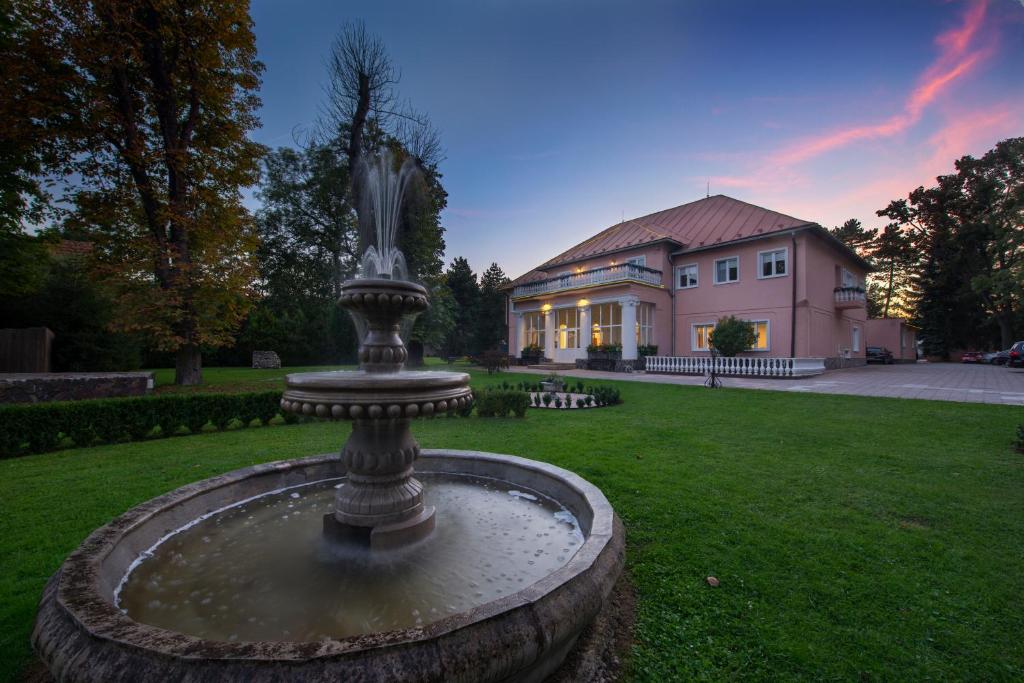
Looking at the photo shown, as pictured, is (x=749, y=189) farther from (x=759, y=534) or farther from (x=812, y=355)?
(x=759, y=534)

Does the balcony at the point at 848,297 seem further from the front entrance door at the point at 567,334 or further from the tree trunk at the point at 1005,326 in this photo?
the tree trunk at the point at 1005,326

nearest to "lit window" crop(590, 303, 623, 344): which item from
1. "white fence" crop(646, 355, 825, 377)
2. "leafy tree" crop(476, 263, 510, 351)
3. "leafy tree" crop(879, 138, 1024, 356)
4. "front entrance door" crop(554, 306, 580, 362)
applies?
"front entrance door" crop(554, 306, 580, 362)

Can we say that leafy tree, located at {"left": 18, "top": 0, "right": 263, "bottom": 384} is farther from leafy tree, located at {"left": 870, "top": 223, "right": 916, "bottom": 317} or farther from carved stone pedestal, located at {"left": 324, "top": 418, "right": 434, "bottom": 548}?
leafy tree, located at {"left": 870, "top": 223, "right": 916, "bottom": 317}

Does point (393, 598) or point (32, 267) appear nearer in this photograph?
point (393, 598)

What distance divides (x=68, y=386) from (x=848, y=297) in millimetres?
32515

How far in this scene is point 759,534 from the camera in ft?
10.7

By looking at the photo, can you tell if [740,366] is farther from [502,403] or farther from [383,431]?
[383,431]

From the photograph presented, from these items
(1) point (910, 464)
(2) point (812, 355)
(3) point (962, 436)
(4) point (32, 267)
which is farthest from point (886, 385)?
(4) point (32, 267)

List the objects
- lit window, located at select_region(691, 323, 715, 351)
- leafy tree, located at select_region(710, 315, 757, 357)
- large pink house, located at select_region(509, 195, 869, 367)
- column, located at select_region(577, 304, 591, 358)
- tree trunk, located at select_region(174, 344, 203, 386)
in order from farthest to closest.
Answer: column, located at select_region(577, 304, 591, 358) < lit window, located at select_region(691, 323, 715, 351) < large pink house, located at select_region(509, 195, 869, 367) < leafy tree, located at select_region(710, 315, 757, 357) < tree trunk, located at select_region(174, 344, 203, 386)

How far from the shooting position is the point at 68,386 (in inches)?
360

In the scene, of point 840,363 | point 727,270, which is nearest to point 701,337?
point 727,270

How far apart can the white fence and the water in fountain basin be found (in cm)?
1629

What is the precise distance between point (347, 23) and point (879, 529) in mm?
22133

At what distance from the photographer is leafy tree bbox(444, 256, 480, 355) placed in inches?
1708
